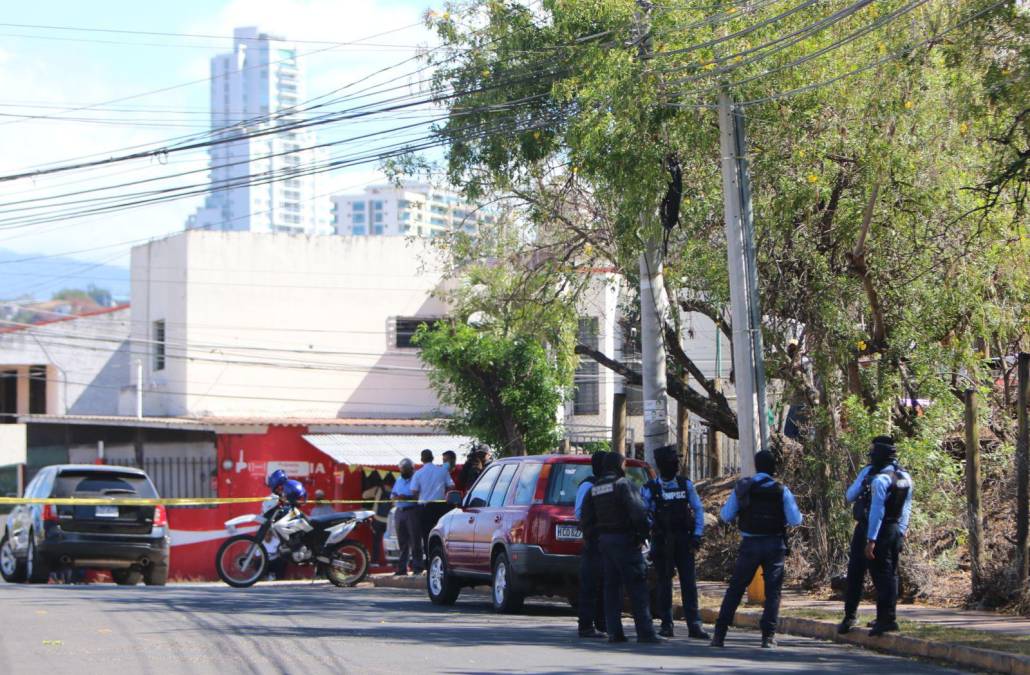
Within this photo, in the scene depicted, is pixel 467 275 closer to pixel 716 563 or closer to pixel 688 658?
pixel 716 563

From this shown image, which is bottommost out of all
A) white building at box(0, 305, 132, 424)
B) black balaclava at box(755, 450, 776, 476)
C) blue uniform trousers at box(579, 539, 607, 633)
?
blue uniform trousers at box(579, 539, 607, 633)

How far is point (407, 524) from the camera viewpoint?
21.4 metres

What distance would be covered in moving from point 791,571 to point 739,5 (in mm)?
6975

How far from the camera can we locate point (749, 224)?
50.1ft

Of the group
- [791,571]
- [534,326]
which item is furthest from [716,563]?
[534,326]

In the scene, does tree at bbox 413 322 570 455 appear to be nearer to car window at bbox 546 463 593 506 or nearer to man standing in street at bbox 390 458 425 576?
man standing in street at bbox 390 458 425 576

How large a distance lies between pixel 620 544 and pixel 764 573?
1314 mm

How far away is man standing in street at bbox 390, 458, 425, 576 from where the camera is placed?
21156mm

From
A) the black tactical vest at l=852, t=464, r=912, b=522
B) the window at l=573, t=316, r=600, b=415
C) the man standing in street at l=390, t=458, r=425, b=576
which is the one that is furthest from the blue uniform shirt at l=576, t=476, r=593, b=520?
the window at l=573, t=316, r=600, b=415

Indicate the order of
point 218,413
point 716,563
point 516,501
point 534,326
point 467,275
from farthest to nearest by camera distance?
point 218,413 → point 467,275 → point 534,326 → point 716,563 → point 516,501

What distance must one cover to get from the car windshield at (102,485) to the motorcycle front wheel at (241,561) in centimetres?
197

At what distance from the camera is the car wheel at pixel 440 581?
53.6ft

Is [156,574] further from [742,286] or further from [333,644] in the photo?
[742,286]

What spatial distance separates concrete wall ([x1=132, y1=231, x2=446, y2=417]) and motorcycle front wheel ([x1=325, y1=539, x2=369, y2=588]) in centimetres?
2073
